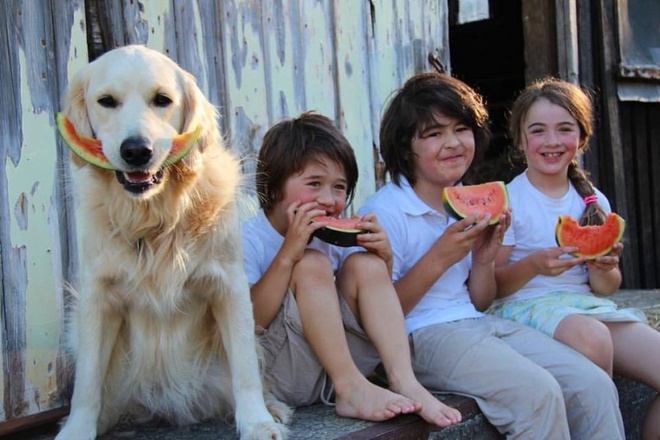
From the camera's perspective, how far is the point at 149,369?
2965mm

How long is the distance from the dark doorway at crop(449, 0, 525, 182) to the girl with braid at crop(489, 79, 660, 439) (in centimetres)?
458

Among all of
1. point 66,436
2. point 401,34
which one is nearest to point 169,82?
point 66,436

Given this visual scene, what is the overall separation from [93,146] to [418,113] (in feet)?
5.25

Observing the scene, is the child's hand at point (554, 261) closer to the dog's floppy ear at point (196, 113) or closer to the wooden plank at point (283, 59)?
the dog's floppy ear at point (196, 113)

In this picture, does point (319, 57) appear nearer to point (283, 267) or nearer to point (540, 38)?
point (283, 267)

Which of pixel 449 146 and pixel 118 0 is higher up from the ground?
pixel 118 0

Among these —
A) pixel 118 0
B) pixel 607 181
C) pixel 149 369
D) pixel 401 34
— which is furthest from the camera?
pixel 607 181

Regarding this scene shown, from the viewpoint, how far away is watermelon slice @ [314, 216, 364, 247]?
3.12m

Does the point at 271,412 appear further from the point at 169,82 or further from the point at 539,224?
the point at 539,224

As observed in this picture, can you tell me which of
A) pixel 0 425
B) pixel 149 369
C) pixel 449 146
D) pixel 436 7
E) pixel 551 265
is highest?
pixel 436 7

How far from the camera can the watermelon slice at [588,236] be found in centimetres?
359

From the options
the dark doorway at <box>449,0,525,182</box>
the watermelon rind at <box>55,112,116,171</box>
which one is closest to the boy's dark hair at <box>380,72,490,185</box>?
the watermelon rind at <box>55,112,116,171</box>

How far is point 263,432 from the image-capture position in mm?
2729

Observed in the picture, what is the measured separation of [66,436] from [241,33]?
7.91 ft
